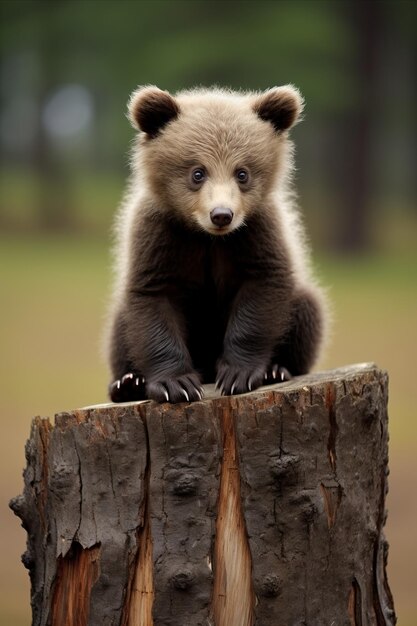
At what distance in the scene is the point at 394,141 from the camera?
12125 mm

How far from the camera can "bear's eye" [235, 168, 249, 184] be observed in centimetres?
365

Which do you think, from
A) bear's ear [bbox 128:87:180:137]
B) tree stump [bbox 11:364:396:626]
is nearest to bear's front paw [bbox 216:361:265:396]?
tree stump [bbox 11:364:396:626]

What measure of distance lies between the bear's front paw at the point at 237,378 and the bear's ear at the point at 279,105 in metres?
1.05

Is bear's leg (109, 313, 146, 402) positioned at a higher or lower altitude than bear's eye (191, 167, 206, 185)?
lower

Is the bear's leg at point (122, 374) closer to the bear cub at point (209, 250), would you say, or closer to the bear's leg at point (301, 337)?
the bear cub at point (209, 250)

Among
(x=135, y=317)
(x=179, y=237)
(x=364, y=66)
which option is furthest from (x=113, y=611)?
(x=364, y=66)

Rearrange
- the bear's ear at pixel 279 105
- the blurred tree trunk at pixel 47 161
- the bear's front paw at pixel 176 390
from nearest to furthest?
the bear's front paw at pixel 176 390
the bear's ear at pixel 279 105
the blurred tree trunk at pixel 47 161

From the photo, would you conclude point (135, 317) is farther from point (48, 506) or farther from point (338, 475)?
point (338, 475)

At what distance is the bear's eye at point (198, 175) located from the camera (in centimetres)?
363

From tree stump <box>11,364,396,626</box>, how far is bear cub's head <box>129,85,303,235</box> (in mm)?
792

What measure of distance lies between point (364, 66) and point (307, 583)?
9755 mm

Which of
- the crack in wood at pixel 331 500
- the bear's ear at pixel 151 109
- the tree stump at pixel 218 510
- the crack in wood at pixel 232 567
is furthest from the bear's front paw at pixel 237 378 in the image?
the bear's ear at pixel 151 109

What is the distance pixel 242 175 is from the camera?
12.0 ft

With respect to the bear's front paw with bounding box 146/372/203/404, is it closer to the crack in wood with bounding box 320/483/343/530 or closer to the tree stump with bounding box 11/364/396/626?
the tree stump with bounding box 11/364/396/626
